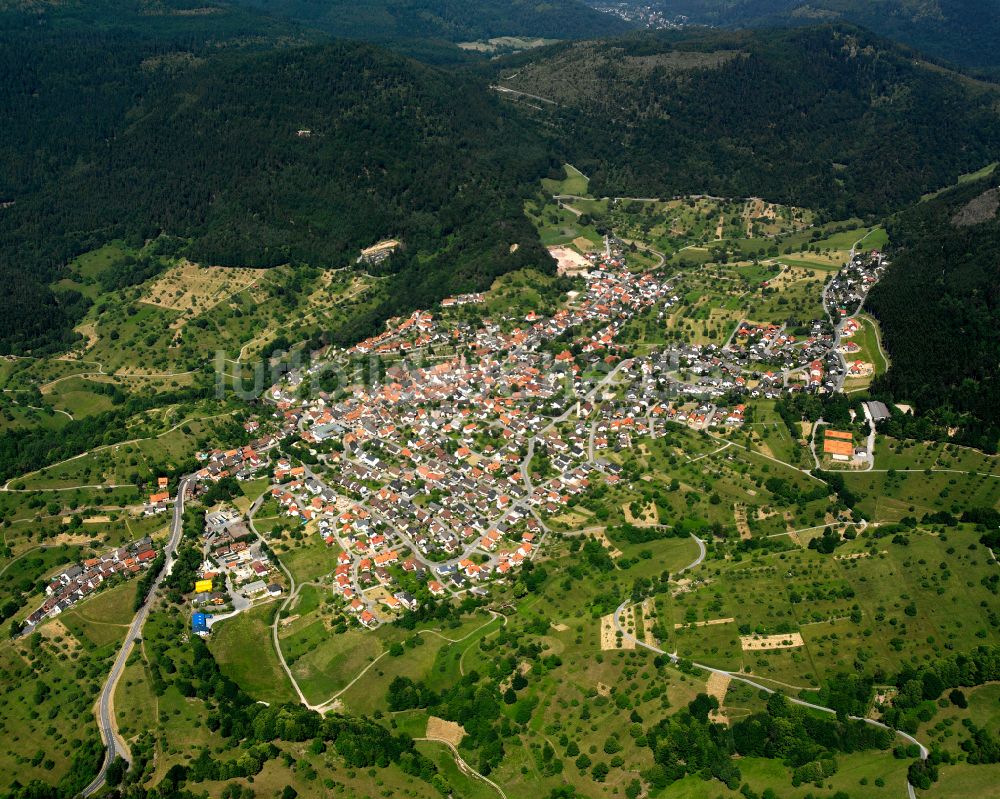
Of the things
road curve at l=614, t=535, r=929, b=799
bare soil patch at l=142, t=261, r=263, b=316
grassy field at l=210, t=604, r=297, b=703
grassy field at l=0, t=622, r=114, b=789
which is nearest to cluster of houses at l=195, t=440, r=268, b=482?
grassy field at l=210, t=604, r=297, b=703

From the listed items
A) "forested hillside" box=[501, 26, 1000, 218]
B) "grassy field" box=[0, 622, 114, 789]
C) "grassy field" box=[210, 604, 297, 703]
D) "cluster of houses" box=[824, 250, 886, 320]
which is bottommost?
"grassy field" box=[210, 604, 297, 703]

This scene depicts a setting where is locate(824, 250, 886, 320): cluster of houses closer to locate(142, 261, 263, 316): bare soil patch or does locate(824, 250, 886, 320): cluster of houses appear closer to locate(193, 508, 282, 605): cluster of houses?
locate(193, 508, 282, 605): cluster of houses

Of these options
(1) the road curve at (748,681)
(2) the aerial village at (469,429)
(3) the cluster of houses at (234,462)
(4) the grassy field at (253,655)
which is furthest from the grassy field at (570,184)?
(4) the grassy field at (253,655)

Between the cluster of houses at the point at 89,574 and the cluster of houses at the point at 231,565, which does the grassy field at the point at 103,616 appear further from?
the cluster of houses at the point at 231,565

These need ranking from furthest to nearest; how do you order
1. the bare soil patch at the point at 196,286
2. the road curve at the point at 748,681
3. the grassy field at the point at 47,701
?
1. the bare soil patch at the point at 196,286
2. the grassy field at the point at 47,701
3. the road curve at the point at 748,681

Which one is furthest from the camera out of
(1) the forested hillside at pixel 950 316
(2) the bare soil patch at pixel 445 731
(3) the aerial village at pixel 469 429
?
(1) the forested hillside at pixel 950 316

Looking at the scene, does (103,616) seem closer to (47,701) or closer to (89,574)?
(89,574)
